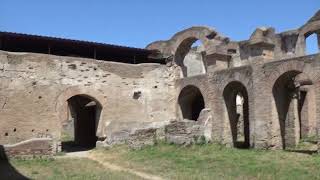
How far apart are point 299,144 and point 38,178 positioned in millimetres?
11199

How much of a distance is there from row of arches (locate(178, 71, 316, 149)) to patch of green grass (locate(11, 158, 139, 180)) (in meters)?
6.85

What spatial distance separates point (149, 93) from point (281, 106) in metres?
6.47

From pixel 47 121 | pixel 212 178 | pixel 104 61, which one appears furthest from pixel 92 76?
pixel 212 178

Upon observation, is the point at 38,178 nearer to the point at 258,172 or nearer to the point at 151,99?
the point at 258,172

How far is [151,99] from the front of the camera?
2169 cm

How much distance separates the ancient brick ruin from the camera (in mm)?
17641

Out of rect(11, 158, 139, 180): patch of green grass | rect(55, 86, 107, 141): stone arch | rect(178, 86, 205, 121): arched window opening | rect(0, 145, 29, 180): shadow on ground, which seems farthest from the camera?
rect(178, 86, 205, 121): arched window opening

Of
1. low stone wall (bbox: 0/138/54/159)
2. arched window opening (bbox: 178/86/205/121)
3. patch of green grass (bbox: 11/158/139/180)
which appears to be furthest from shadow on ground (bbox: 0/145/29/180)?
arched window opening (bbox: 178/86/205/121)

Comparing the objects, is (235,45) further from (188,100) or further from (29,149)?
(29,149)

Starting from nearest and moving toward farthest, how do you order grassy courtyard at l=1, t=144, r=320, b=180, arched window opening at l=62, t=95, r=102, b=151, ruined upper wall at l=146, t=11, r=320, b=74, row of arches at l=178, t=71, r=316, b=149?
grassy courtyard at l=1, t=144, r=320, b=180 < row of arches at l=178, t=71, r=316, b=149 < ruined upper wall at l=146, t=11, r=320, b=74 < arched window opening at l=62, t=95, r=102, b=151

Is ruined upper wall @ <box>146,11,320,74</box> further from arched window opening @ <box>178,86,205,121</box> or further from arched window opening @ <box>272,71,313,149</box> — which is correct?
arched window opening @ <box>272,71,313,149</box>

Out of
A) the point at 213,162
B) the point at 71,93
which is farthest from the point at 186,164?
the point at 71,93

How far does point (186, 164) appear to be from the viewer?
14195mm

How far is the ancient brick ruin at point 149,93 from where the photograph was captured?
17.6 m
